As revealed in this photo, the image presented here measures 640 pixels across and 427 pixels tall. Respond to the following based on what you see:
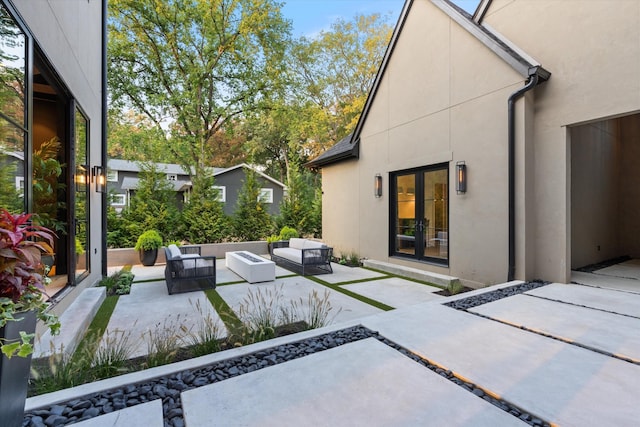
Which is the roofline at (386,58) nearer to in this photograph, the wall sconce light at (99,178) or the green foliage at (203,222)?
the green foliage at (203,222)

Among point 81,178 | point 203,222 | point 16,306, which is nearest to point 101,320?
point 81,178

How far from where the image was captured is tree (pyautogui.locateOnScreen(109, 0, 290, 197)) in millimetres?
14172

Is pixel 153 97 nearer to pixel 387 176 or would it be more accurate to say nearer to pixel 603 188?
pixel 387 176

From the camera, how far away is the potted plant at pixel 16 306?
1.55 meters

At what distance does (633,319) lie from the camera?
12.4 feet

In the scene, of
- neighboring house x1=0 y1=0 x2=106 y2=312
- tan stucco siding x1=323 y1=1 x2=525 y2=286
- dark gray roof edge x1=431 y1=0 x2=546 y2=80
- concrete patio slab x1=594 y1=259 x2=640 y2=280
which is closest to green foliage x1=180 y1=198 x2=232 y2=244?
neighboring house x1=0 y1=0 x2=106 y2=312

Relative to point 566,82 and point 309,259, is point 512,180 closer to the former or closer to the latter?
point 566,82

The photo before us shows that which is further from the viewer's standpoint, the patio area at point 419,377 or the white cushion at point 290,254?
the white cushion at point 290,254

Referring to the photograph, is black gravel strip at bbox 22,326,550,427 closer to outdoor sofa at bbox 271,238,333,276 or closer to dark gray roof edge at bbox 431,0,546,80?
outdoor sofa at bbox 271,238,333,276

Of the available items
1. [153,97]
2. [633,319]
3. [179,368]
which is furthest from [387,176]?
[153,97]

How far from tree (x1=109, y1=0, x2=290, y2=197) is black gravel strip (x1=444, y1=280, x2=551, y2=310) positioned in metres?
12.2

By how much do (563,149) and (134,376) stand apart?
699 cm

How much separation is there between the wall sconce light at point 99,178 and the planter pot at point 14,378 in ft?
17.9

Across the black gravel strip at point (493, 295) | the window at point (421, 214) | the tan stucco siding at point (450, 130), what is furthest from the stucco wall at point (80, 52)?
the window at point (421, 214)
